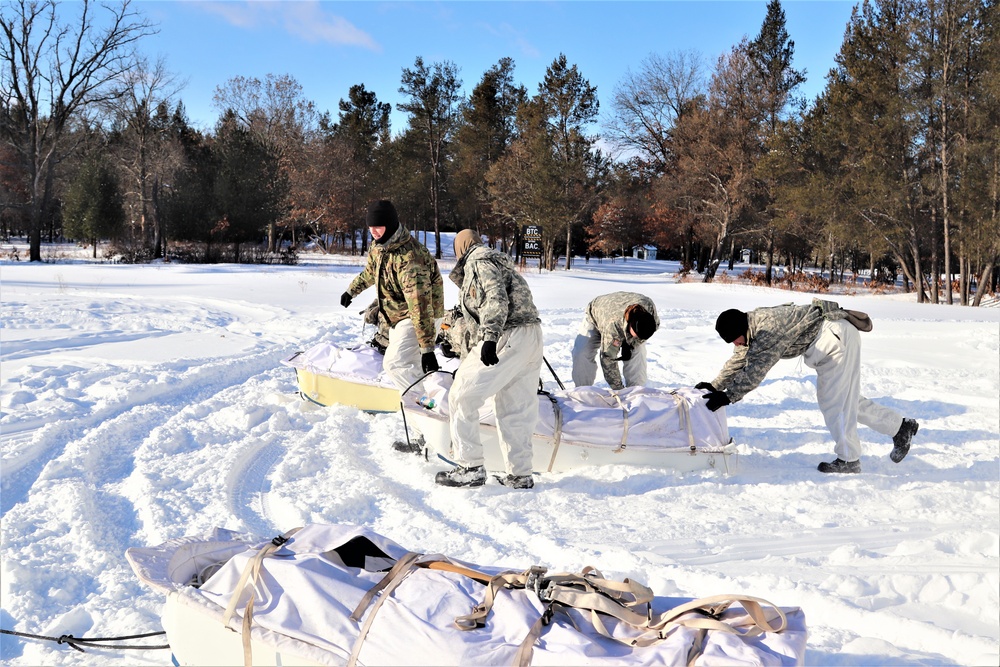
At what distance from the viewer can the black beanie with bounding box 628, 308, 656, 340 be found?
6.35m

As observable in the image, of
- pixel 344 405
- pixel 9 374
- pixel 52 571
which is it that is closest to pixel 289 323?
pixel 9 374

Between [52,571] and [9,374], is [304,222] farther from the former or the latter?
[52,571]

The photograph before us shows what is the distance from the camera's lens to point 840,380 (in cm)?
559

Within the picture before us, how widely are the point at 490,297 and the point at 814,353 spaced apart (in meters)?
2.70

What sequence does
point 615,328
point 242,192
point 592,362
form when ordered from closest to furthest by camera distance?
point 615,328, point 592,362, point 242,192

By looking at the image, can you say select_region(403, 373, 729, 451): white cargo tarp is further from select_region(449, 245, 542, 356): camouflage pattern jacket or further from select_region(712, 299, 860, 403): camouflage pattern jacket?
select_region(449, 245, 542, 356): camouflage pattern jacket

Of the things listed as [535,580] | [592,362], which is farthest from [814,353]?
[535,580]

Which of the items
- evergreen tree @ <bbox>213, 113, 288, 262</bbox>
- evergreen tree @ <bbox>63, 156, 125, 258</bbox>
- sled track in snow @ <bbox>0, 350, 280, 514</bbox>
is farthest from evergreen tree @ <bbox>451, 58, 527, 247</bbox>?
sled track in snow @ <bbox>0, 350, 280, 514</bbox>

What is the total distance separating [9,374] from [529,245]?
2063 cm

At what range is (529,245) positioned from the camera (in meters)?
27.3

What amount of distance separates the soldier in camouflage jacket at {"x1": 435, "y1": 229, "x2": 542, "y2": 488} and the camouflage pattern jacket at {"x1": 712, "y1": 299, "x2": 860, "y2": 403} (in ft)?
5.05

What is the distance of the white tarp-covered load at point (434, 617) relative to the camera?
2232mm

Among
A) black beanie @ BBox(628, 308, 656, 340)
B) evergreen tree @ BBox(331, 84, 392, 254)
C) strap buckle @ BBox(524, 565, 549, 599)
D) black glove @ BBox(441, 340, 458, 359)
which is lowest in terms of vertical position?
strap buckle @ BBox(524, 565, 549, 599)

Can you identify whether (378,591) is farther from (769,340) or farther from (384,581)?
(769,340)
